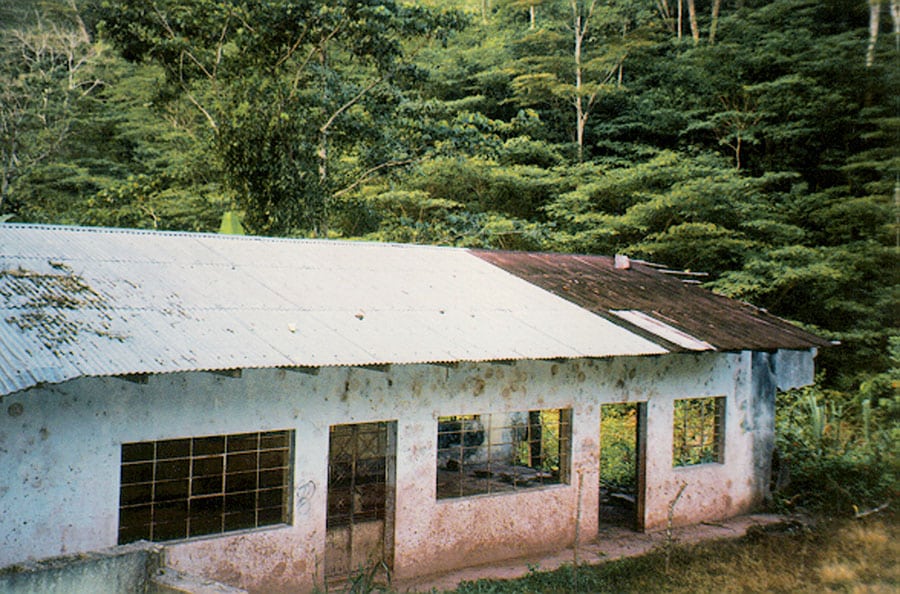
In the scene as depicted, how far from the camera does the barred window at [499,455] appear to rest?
923 cm

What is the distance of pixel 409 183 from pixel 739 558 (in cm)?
1491

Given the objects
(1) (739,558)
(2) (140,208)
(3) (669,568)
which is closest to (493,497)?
(3) (669,568)

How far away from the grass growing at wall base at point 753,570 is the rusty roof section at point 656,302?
2306 mm

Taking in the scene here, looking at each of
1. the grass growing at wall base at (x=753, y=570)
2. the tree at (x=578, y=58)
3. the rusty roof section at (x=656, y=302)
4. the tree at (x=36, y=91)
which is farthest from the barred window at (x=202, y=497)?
the tree at (x=578, y=58)

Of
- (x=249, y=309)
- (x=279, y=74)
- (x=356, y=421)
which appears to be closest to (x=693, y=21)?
(x=279, y=74)

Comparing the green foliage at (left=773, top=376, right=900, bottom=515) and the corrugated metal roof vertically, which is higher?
the corrugated metal roof

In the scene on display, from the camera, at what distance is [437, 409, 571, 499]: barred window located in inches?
363

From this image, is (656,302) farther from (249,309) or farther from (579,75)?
(579,75)

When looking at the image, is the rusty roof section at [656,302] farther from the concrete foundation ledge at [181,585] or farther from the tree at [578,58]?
the tree at [578,58]

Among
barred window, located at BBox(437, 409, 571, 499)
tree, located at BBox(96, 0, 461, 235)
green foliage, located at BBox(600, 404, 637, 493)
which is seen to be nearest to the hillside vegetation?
tree, located at BBox(96, 0, 461, 235)

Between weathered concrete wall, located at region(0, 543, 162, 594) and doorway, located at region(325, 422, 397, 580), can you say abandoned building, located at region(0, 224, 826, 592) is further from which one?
weathered concrete wall, located at region(0, 543, 162, 594)

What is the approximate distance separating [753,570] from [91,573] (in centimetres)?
645

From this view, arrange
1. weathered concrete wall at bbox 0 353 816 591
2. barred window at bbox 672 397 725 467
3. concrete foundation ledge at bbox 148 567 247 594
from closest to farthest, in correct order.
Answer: concrete foundation ledge at bbox 148 567 247 594, weathered concrete wall at bbox 0 353 816 591, barred window at bbox 672 397 725 467

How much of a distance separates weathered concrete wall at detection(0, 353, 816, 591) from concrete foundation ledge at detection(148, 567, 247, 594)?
4.13ft
